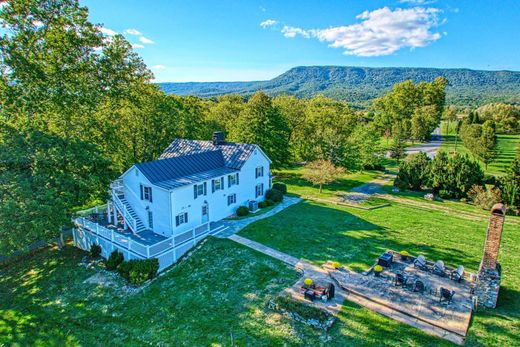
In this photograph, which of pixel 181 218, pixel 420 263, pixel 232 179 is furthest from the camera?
pixel 232 179

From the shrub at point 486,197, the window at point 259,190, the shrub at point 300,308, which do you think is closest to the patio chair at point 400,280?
the shrub at point 300,308

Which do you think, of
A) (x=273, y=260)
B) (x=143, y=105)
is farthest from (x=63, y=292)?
(x=143, y=105)

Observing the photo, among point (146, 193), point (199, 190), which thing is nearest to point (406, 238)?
point (199, 190)

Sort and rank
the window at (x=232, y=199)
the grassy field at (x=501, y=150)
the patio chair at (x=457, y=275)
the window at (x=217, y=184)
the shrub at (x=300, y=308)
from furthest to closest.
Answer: the grassy field at (x=501, y=150)
the window at (x=232, y=199)
the window at (x=217, y=184)
the patio chair at (x=457, y=275)
the shrub at (x=300, y=308)

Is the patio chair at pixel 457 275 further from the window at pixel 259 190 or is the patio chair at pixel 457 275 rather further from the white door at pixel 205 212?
the window at pixel 259 190

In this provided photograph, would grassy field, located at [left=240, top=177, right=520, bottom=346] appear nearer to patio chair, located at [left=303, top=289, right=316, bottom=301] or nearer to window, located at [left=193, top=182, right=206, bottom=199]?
patio chair, located at [left=303, top=289, right=316, bottom=301]

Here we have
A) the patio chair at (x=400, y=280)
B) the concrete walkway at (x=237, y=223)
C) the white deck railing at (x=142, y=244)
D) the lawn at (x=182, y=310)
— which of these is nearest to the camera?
the lawn at (x=182, y=310)

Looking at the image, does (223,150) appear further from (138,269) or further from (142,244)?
(138,269)
